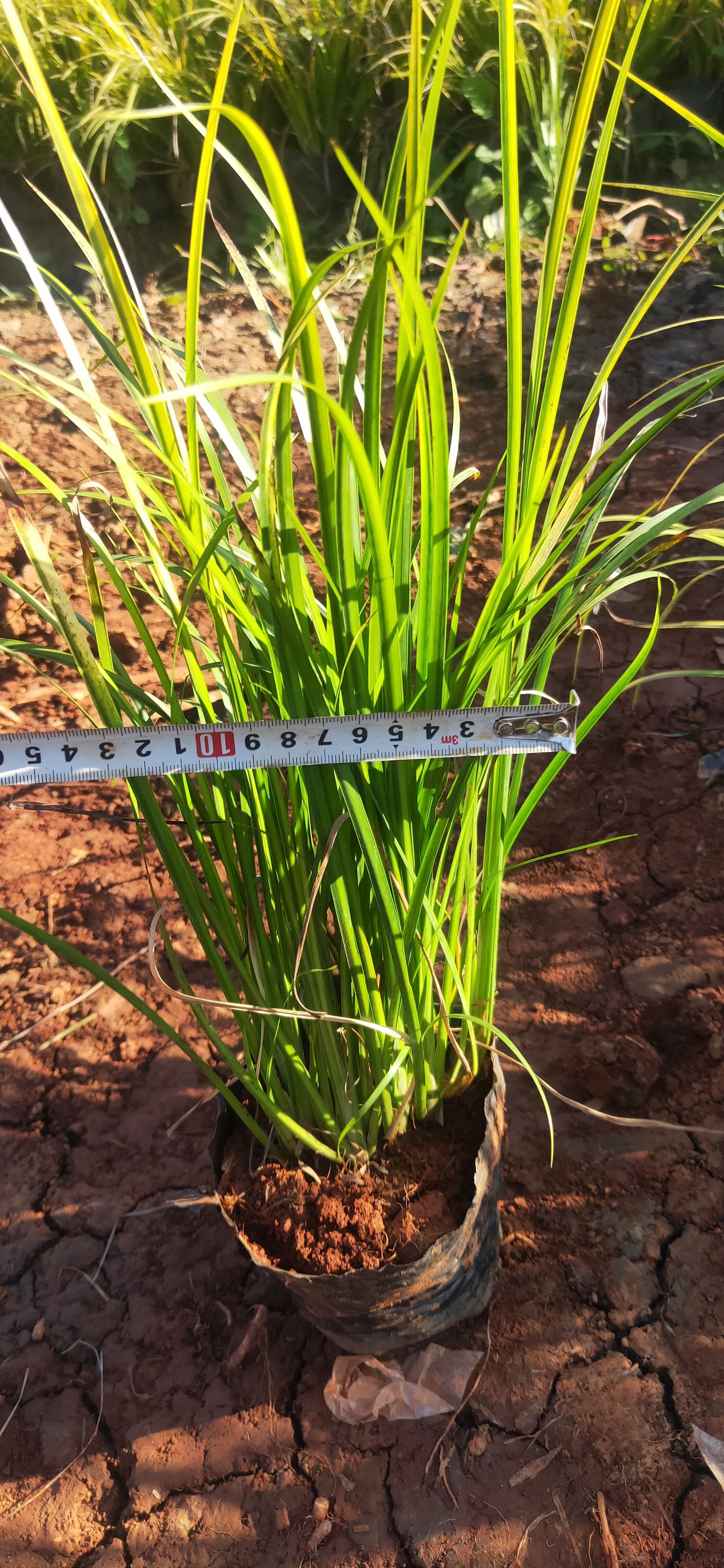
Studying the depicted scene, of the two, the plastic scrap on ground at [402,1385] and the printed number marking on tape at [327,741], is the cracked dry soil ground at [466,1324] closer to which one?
the plastic scrap on ground at [402,1385]

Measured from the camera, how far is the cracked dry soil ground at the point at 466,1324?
104cm

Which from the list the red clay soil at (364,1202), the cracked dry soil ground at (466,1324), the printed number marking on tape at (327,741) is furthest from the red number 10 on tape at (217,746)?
the cracked dry soil ground at (466,1324)

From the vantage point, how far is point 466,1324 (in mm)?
1169

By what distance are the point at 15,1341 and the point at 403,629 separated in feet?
3.89

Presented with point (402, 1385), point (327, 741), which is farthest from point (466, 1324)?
point (327, 741)

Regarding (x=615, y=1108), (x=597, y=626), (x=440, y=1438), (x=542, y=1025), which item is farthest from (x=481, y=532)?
(x=440, y=1438)

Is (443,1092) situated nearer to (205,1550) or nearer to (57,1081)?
(205,1550)

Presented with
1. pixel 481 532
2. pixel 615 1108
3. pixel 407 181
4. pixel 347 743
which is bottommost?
pixel 615 1108

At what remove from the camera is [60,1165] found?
4.63 ft

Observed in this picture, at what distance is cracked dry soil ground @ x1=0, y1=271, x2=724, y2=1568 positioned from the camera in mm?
1041

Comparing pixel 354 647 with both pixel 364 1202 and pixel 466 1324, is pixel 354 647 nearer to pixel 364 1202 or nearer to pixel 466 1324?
pixel 364 1202

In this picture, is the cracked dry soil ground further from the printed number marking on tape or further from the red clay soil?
the printed number marking on tape

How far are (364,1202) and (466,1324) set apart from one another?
319 mm

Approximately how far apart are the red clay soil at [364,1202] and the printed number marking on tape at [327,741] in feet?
1.71
